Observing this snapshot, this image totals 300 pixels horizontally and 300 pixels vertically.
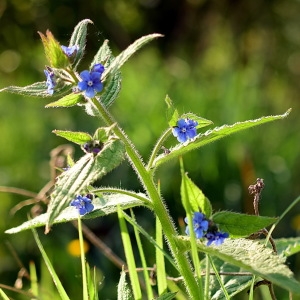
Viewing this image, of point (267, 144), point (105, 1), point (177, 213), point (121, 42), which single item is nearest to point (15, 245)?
point (177, 213)

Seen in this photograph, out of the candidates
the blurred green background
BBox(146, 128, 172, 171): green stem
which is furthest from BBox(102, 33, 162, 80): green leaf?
the blurred green background

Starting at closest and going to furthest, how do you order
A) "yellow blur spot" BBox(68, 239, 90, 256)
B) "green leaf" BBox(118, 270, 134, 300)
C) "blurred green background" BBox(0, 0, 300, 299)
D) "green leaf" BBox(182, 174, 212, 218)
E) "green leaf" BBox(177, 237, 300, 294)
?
"green leaf" BBox(177, 237, 300, 294) < "green leaf" BBox(182, 174, 212, 218) < "green leaf" BBox(118, 270, 134, 300) < "yellow blur spot" BBox(68, 239, 90, 256) < "blurred green background" BBox(0, 0, 300, 299)

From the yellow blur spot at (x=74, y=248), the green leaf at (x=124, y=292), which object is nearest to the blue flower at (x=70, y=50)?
the green leaf at (x=124, y=292)

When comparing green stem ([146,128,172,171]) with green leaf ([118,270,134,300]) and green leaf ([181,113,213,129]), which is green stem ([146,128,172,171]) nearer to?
green leaf ([181,113,213,129])

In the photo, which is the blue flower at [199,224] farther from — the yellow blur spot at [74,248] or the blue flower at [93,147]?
the yellow blur spot at [74,248]

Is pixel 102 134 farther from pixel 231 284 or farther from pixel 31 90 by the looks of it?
pixel 231 284

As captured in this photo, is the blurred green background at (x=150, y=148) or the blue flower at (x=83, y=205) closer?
the blue flower at (x=83, y=205)

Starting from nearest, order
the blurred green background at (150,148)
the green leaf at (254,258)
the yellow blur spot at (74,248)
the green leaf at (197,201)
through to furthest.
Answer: the green leaf at (254,258) → the green leaf at (197,201) → the yellow blur spot at (74,248) → the blurred green background at (150,148)
